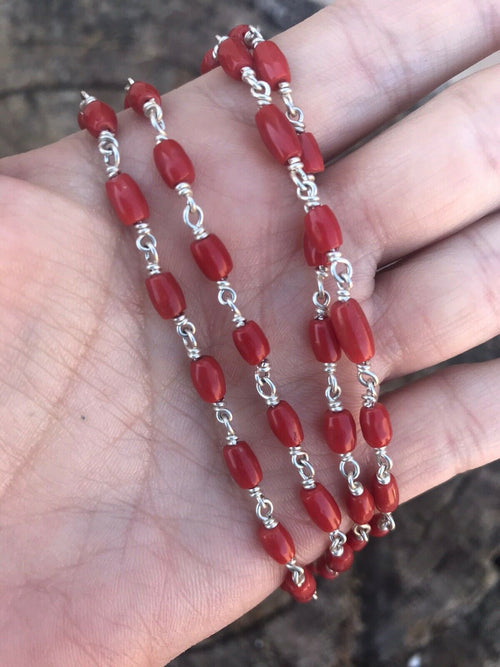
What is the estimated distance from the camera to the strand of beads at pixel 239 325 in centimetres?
157

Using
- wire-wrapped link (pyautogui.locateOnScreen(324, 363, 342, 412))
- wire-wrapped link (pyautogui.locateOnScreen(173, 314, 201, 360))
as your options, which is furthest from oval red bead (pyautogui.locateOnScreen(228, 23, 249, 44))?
wire-wrapped link (pyautogui.locateOnScreen(324, 363, 342, 412))

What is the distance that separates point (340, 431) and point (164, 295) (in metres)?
0.52

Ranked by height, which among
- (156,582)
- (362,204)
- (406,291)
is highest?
(362,204)

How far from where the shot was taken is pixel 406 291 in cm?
170

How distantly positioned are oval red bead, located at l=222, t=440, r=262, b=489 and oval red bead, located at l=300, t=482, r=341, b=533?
13cm

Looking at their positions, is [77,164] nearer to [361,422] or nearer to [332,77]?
[332,77]

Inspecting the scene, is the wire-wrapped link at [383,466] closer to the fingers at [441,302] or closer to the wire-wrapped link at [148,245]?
the fingers at [441,302]

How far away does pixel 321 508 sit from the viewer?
63.7 inches

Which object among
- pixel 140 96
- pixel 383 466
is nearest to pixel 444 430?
pixel 383 466

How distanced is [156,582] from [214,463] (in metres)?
0.30

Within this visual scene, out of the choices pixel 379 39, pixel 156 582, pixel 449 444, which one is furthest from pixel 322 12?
pixel 156 582

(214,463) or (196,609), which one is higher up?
(214,463)

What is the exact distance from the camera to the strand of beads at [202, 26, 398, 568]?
1.55 m

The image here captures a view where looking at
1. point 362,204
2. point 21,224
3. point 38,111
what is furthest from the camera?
point 38,111
